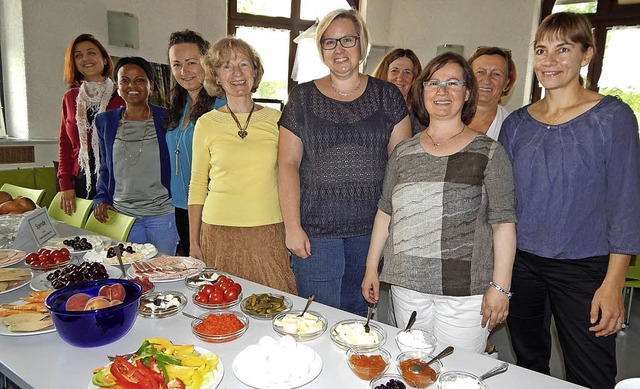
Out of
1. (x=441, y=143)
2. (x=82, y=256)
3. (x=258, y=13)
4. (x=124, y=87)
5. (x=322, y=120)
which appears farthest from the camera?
(x=258, y=13)

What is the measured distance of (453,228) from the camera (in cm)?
157

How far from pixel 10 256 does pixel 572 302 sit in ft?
7.17

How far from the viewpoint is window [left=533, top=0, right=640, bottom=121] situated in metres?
5.12

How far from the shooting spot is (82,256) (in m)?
2.04

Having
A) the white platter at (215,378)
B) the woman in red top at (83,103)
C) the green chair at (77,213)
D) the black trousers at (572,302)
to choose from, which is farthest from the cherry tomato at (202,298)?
the woman in red top at (83,103)

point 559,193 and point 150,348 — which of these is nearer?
point 150,348

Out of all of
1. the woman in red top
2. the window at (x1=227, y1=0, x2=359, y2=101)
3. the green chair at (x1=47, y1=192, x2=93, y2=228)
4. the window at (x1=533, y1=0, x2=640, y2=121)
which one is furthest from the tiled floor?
the window at (x1=227, y1=0, x2=359, y2=101)

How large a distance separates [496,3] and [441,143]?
474 centimetres

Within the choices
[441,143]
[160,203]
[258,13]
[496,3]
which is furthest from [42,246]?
[496,3]

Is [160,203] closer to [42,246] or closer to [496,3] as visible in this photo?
[42,246]

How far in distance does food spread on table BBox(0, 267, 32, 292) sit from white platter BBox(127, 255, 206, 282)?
346mm

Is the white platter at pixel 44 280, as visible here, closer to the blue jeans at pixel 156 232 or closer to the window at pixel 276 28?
the blue jeans at pixel 156 232

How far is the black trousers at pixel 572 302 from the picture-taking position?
1.63 m

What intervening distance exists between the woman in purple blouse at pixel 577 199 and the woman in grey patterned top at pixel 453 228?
0.18 metres
